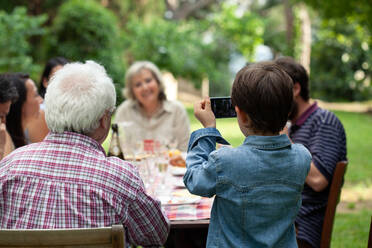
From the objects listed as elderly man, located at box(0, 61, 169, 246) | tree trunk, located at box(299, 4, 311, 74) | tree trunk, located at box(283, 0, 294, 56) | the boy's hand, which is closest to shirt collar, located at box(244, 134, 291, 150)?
the boy's hand

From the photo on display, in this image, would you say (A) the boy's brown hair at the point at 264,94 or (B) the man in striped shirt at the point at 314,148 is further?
(B) the man in striped shirt at the point at 314,148

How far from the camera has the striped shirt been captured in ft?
9.84

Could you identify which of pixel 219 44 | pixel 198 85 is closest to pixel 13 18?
pixel 198 85

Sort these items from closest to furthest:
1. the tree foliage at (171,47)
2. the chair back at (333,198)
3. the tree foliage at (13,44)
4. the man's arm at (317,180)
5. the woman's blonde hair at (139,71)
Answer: the chair back at (333,198)
the man's arm at (317,180)
the woman's blonde hair at (139,71)
the tree foliage at (13,44)
the tree foliage at (171,47)

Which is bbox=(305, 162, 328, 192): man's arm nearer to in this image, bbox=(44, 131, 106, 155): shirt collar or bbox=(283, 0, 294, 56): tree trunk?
bbox=(44, 131, 106, 155): shirt collar

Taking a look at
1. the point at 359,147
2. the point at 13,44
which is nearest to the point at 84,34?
the point at 13,44

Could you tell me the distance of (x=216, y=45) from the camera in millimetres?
23188

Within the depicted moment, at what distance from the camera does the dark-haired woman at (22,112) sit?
345cm

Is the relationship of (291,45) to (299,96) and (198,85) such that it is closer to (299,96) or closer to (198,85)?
(198,85)

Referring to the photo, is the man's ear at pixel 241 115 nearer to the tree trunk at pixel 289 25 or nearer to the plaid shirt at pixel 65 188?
the plaid shirt at pixel 65 188

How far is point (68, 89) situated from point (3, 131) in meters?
1.00

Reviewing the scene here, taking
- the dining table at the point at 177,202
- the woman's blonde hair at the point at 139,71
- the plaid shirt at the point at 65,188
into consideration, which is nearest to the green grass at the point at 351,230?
the dining table at the point at 177,202

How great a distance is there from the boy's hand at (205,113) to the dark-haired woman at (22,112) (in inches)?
77.1

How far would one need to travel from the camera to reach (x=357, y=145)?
10891 mm
